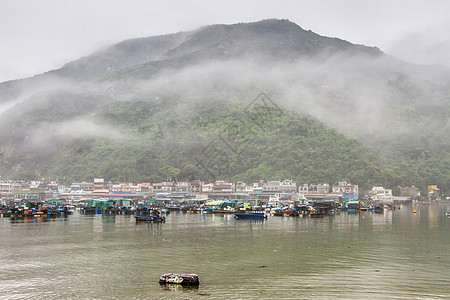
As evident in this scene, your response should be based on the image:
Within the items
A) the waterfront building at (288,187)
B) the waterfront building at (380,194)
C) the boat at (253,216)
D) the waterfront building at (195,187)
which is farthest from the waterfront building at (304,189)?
the boat at (253,216)

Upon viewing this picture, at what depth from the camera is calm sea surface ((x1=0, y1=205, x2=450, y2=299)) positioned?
1680cm

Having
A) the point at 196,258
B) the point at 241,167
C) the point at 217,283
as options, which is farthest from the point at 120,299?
the point at 241,167

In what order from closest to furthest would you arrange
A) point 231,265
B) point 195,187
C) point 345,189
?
point 231,265 < point 345,189 < point 195,187

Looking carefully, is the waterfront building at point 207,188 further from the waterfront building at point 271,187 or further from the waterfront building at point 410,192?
the waterfront building at point 410,192

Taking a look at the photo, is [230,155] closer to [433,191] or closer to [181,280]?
[433,191]

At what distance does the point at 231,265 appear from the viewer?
21547mm

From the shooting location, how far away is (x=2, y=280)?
61.0 ft

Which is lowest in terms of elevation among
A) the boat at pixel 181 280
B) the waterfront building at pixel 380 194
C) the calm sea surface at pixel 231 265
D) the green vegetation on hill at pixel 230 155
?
the waterfront building at pixel 380 194

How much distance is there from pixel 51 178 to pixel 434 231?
380 ft

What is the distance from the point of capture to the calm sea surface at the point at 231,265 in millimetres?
16797

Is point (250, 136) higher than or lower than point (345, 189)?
higher

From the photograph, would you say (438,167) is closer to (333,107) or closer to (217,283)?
(333,107)

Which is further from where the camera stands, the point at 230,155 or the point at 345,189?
the point at 230,155

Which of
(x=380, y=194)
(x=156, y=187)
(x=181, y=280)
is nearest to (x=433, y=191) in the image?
(x=380, y=194)
